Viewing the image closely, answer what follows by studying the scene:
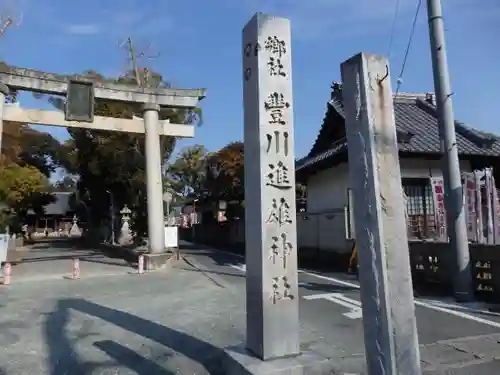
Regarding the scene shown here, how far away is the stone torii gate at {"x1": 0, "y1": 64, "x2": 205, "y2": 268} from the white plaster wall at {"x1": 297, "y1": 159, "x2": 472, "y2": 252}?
6.31m

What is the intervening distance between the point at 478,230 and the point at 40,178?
29.3m

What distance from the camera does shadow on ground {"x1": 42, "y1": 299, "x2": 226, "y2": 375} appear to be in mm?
5359

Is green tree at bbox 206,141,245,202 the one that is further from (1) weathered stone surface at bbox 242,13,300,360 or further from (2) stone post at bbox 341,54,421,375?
(2) stone post at bbox 341,54,421,375

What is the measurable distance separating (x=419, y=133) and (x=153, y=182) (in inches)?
410

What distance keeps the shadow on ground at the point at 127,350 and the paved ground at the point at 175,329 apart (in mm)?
14

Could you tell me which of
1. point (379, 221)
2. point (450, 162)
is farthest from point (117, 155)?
point (379, 221)

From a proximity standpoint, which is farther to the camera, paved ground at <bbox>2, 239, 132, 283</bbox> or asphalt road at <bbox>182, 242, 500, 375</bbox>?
paved ground at <bbox>2, 239, 132, 283</bbox>

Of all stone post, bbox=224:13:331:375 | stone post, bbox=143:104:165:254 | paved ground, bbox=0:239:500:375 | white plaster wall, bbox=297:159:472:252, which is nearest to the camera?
stone post, bbox=224:13:331:375

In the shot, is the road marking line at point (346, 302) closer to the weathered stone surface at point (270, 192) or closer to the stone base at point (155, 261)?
the weathered stone surface at point (270, 192)

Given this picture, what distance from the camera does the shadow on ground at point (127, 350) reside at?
17.6ft

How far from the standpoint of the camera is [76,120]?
15438 mm

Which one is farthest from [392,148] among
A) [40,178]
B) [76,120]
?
[40,178]

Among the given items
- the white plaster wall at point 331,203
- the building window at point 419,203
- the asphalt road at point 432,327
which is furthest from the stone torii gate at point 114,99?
the building window at point 419,203

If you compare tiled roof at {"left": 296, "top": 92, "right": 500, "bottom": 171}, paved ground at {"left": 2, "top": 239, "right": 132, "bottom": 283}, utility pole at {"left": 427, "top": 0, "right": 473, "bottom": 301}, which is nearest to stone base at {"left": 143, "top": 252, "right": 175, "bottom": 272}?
paved ground at {"left": 2, "top": 239, "right": 132, "bottom": 283}
